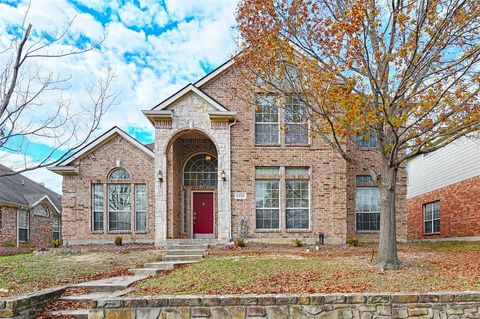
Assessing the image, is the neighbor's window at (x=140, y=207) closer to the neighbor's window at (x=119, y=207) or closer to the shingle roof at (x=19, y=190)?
the neighbor's window at (x=119, y=207)

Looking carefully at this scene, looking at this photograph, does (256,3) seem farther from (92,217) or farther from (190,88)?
(92,217)

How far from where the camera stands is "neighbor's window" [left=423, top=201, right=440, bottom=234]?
20484mm

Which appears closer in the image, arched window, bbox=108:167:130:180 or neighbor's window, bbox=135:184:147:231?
neighbor's window, bbox=135:184:147:231

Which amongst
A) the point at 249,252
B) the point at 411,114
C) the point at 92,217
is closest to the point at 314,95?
the point at 411,114

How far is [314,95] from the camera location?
9.45 meters

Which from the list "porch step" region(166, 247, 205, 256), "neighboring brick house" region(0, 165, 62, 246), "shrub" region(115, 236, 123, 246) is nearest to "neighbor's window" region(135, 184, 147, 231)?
"shrub" region(115, 236, 123, 246)

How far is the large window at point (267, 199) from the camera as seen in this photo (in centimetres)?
1450

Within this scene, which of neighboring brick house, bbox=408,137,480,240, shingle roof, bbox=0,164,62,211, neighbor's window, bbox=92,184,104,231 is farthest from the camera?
shingle roof, bbox=0,164,62,211

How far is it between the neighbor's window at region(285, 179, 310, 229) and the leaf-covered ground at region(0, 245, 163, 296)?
522 centimetres

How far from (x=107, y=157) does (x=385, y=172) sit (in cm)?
1154

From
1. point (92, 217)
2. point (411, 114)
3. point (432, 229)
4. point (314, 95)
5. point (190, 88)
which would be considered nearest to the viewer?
point (411, 114)

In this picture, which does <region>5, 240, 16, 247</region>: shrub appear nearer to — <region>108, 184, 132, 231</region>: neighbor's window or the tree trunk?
<region>108, 184, 132, 231</region>: neighbor's window

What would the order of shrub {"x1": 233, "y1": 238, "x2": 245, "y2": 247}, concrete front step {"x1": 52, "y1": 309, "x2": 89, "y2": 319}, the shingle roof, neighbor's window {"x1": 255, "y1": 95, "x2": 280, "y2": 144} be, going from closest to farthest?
concrete front step {"x1": 52, "y1": 309, "x2": 89, "y2": 319}, shrub {"x1": 233, "y1": 238, "x2": 245, "y2": 247}, neighbor's window {"x1": 255, "y1": 95, "x2": 280, "y2": 144}, the shingle roof

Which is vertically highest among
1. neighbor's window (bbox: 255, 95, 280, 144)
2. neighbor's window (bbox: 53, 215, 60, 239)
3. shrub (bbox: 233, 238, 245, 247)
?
neighbor's window (bbox: 255, 95, 280, 144)
